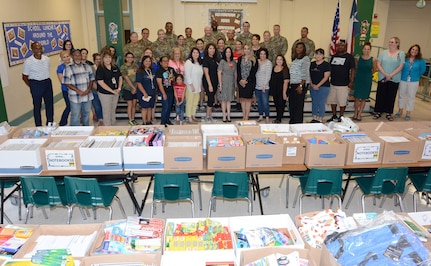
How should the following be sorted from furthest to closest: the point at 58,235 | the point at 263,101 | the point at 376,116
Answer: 1. the point at 376,116
2. the point at 263,101
3. the point at 58,235

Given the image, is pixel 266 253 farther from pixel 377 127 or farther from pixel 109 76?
pixel 109 76

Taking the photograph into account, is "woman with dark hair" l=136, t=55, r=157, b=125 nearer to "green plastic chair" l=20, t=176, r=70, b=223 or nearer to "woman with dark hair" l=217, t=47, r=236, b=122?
"woman with dark hair" l=217, t=47, r=236, b=122

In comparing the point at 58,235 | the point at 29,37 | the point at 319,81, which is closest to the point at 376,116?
the point at 319,81

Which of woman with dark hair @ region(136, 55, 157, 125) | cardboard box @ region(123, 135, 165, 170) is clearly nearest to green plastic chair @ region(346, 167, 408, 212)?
cardboard box @ region(123, 135, 165, 170)

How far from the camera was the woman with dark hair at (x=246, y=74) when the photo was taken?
274 inches

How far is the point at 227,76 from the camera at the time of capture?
719 cm

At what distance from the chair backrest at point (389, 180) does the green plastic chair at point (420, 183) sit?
11.6 inches

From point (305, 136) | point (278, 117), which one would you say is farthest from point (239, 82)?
point (305, 136)

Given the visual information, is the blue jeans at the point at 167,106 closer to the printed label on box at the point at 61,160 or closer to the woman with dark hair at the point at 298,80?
the woman with dark hair at the point at 298,80

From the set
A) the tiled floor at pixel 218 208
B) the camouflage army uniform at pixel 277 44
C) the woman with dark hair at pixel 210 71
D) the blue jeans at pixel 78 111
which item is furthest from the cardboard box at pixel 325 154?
the camouflage army uniform at pixel 277 44

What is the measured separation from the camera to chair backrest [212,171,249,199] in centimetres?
381

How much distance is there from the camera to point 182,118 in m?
7.53

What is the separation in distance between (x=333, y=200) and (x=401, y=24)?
10.7m

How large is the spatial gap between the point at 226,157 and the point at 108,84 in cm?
341
